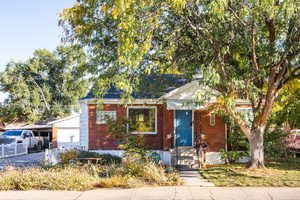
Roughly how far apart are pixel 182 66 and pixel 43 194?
23.1ft

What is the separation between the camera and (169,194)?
873 centimetres

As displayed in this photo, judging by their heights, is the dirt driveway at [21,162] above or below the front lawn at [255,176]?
below

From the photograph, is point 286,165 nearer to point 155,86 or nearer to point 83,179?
point 155,86

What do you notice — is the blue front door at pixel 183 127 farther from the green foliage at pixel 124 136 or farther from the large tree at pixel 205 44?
the large tree at pixel 205 44

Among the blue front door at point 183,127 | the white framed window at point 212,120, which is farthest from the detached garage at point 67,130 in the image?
the white framed window at point 212,120

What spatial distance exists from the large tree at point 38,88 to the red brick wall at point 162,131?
23.5 meters

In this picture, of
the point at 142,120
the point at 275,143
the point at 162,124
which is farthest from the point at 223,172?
the point at 142,120

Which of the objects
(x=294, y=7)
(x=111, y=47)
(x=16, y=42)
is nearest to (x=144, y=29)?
(x=111, y=47)

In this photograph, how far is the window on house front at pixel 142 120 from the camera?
52.9 feet

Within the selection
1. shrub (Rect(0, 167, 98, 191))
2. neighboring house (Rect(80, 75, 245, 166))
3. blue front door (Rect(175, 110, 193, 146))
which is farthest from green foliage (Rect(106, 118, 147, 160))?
shrub (Rect(0, 167, 98, 191))

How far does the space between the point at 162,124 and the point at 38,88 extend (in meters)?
30.2

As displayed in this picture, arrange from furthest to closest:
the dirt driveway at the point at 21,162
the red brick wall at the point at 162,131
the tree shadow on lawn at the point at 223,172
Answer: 1. the dirt driveway at the point at 21,162
2. the red brick wall at the point at 162,131
3. the tree shadow on lawn at the point at 223,172

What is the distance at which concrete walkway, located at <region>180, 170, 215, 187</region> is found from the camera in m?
10.1

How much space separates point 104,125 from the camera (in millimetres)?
16062
